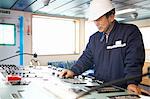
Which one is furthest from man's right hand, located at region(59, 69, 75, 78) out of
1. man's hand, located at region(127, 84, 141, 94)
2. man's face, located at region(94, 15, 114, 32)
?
man's hand, located at region(127, 84, 141, 94)

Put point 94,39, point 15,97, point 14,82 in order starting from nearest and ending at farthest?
1. point 15,97
2. point 14,82
3. point 94,39

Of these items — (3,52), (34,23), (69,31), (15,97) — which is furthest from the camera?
(69,31)

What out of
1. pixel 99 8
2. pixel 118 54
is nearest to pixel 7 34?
pixel 99 8

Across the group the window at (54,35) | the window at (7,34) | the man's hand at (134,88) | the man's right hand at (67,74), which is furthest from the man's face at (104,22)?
the window at (54,35)

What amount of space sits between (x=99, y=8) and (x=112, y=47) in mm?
397

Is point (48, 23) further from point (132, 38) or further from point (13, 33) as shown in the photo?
point (132, 38)

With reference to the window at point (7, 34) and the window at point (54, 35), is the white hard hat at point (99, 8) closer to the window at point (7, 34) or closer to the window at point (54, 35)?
the window at point (7, 34)

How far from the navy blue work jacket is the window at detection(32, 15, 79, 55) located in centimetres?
396

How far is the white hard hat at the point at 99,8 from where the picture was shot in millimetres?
1975

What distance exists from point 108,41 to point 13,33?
4.01 meters

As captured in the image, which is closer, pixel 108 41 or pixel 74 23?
pixel 108 41

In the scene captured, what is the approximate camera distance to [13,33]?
5.51m

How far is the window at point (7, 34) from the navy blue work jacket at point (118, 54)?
3.67m

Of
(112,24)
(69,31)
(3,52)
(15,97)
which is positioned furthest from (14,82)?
(69,31)
